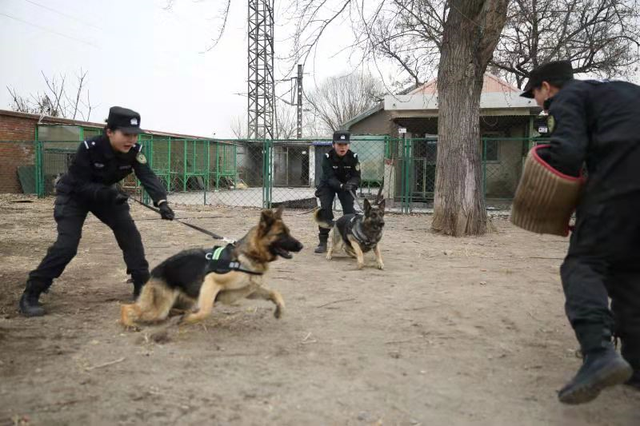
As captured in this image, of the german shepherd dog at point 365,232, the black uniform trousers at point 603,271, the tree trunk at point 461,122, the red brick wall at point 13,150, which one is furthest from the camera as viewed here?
the red brick wall at point 13,150

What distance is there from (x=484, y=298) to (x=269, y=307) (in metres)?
2.18

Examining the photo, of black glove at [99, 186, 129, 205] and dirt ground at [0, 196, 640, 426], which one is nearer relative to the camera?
dirt ground at [0, 196, 640, 426]

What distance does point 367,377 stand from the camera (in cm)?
326

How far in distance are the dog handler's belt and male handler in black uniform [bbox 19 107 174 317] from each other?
9.98 feet

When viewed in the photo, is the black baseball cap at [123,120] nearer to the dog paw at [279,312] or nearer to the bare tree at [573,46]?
the dog paw at [279,312]

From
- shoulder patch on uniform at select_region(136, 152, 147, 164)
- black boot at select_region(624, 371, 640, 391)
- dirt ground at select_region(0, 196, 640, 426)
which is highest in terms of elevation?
shoulder patch on uniform at select_region(136, 152, 147, 164)

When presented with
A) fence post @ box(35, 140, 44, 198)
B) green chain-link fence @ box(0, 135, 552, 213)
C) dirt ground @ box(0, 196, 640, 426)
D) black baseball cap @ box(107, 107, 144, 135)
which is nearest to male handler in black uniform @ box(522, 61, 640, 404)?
dirt ground @ box(0, 196, 640, 426)

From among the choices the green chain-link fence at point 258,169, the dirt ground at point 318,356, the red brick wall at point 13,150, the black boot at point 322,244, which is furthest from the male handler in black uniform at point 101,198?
the red brick wall at point 13,150

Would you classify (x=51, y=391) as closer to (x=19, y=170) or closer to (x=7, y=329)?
(x=7, y=329)

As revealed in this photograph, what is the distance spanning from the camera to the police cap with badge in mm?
2928

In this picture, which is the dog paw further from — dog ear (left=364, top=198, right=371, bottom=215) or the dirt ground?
dog ear (left=364, top=198, right=371, bottom=215)

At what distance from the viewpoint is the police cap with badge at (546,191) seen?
293 centimetres

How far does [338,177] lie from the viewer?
27.3 ft

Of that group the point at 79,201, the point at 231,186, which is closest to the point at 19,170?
the point at 231,186
